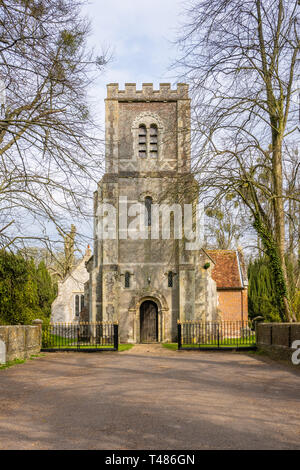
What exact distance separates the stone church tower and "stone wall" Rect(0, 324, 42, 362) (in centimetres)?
810

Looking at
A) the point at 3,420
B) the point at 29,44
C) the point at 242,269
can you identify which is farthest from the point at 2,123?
the point at 242,269

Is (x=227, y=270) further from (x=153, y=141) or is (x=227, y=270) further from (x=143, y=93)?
(x=143, y=93)

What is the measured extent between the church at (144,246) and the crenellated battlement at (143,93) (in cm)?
6

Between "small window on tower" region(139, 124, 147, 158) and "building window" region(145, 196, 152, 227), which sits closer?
"building window" region(145, 196, 152, 227)

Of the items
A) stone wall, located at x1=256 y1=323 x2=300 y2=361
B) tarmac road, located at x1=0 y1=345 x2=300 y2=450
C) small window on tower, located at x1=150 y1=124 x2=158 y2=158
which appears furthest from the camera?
small window on tower, located at x1=150 y1=124 x2=158 y2=158

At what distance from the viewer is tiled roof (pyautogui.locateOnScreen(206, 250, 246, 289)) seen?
34.9m

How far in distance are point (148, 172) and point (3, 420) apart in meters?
22.8

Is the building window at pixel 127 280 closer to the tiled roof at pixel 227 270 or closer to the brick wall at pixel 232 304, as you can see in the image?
the tiled roof at pixel 227 270

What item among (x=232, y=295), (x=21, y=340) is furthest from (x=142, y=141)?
(x=21, y=340)

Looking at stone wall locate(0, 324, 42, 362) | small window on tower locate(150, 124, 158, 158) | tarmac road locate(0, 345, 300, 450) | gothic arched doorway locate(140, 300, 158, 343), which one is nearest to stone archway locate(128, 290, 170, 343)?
gothic arched doorway locate(140, 300, 158, 343)

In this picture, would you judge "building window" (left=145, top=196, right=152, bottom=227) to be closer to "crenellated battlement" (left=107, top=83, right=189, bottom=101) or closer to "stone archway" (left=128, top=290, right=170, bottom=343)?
"stone archway" (left=128, top=290, right=170, bottom=343)

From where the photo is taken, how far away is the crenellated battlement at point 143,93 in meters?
28.9

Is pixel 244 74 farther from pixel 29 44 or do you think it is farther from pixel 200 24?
pixel 29 44

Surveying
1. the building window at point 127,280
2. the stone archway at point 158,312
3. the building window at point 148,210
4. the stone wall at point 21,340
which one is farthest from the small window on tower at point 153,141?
the stone wall at point 21,340
